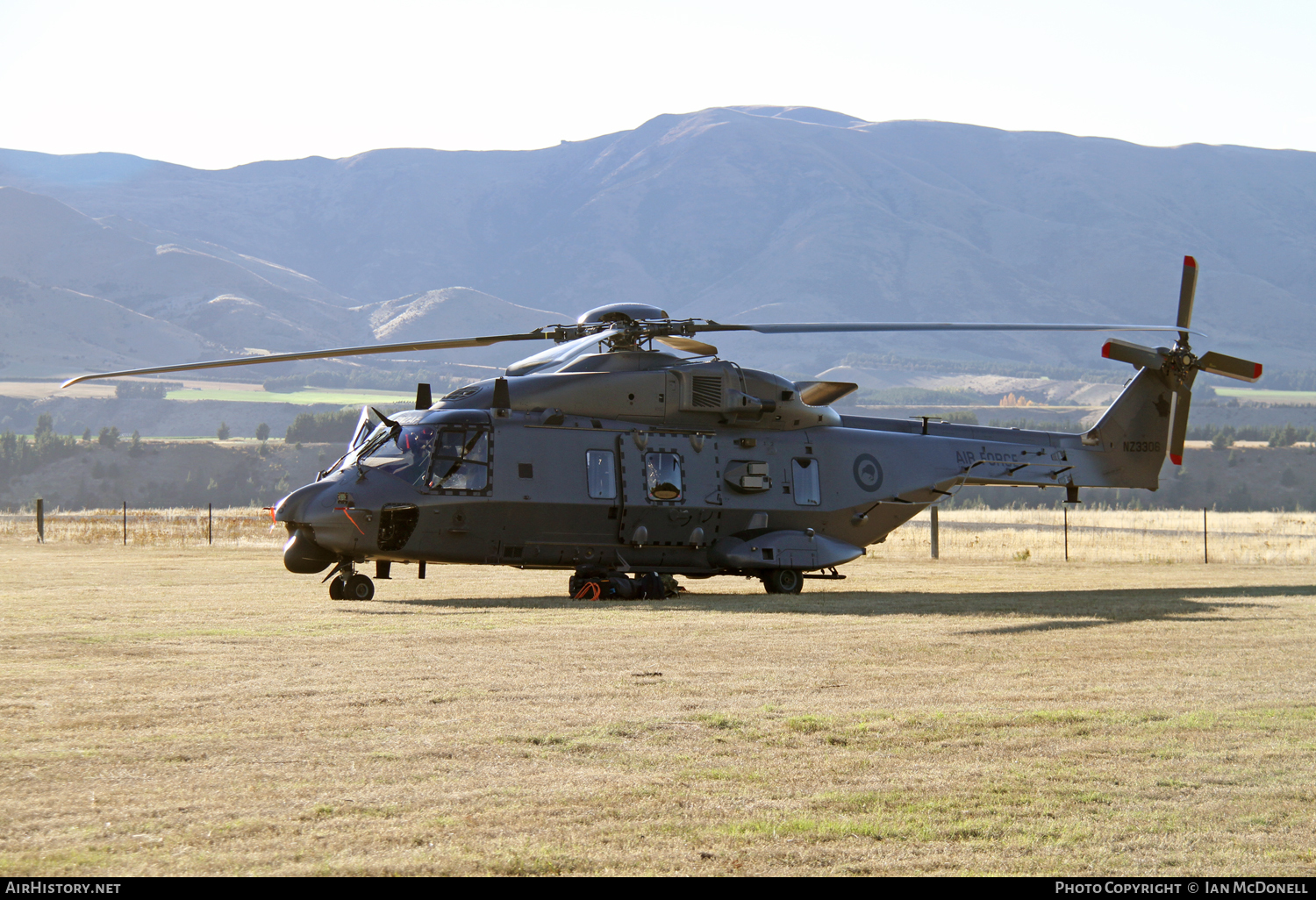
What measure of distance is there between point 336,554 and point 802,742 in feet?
41.8

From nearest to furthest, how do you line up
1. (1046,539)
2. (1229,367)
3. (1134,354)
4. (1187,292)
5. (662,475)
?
1. (662,475)
2. (1229,367)
3. (1187,292)
4. (1134,354)
5. (1046,539)

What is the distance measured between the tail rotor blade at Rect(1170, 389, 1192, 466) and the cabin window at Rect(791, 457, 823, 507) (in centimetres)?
795

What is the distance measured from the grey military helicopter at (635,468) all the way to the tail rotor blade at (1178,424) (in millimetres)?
1255

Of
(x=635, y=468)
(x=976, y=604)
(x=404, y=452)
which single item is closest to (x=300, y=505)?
(x=404, y=452)

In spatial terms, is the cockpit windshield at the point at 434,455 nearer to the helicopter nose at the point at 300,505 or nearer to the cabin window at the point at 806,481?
the helicopter nose at the point at 300,505

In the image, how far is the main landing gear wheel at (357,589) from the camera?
2031cm

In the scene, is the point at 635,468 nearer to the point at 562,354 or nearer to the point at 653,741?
the point at 562,354

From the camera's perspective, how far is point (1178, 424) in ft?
86.8

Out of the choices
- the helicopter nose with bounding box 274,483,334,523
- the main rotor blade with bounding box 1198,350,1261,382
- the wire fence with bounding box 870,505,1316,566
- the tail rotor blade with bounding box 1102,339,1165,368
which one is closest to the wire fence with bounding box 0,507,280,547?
the helicopter nose with bounding box 274,483,334,523

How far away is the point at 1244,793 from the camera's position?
24.1 feet

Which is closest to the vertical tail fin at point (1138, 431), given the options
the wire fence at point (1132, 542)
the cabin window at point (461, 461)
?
the wire fence at point (1132, 542)

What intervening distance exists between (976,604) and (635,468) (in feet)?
19.4

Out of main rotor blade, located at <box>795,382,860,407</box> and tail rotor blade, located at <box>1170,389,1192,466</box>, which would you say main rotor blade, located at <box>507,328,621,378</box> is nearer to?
main rotor blade, located at <box>795,382,860,407</box>
